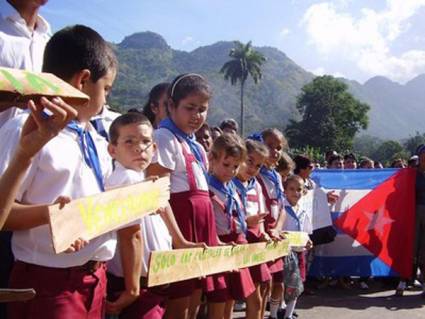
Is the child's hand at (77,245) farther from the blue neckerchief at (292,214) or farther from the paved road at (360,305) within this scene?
the paved road at (360,305)

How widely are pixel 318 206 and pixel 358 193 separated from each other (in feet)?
2.64

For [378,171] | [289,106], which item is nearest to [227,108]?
[289,106]

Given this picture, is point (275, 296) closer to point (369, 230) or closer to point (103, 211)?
point (369, 230)

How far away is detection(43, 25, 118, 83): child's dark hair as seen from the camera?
2012 millimetres

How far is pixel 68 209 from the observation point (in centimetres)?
185

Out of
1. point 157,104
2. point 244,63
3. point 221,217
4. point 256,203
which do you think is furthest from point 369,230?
point 244,63

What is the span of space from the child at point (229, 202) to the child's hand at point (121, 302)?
3.96ft

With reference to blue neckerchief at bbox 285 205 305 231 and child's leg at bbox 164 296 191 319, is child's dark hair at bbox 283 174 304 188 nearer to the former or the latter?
blue neckerchief at bbox 285 205 305 231

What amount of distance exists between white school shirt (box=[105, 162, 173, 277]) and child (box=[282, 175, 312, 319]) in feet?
8.67

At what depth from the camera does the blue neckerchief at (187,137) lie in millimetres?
3273

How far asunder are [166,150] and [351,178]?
474 cm

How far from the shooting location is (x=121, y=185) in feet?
7.84

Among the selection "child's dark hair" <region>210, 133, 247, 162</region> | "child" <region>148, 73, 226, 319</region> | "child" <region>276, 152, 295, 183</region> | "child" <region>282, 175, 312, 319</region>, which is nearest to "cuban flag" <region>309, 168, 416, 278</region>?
"child" <region>282, 175, 312, 319</region>

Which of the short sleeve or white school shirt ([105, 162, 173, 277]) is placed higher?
the short sleeve
